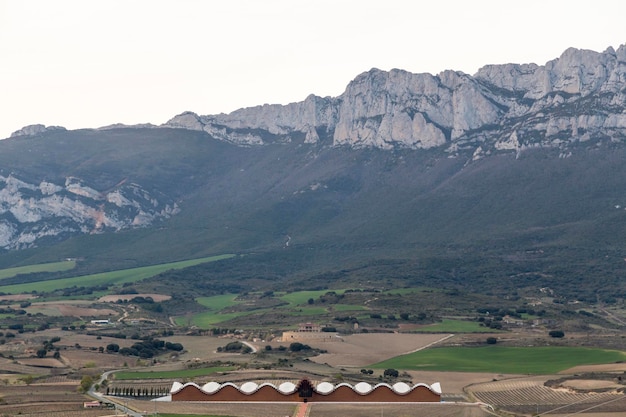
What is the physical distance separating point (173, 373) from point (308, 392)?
23.3 metres

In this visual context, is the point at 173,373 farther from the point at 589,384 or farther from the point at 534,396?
the point at 589,384

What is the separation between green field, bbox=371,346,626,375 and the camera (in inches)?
5458

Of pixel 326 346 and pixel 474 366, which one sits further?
pixel 326 346

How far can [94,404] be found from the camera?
4328 inches

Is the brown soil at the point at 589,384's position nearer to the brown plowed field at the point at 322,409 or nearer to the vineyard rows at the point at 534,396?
the vineyard rows at the point at 534,396

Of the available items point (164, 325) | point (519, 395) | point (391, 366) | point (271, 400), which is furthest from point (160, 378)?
point (164, 325)

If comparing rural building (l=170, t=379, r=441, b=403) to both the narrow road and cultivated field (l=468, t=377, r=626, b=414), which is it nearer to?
cultivated field (l=468, t=377, r=626, b=414)

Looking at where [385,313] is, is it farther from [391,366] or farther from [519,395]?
[519,395]

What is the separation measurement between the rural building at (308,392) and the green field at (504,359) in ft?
77.3

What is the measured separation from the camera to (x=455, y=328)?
179 m

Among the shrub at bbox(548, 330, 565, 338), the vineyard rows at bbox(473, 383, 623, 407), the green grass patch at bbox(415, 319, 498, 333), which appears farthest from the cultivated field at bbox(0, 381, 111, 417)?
the shrub at bbox(548, 330, 565, 338)

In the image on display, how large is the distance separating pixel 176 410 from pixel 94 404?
7.41 meters

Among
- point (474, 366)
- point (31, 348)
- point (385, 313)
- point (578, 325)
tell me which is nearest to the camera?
point (474, 366)

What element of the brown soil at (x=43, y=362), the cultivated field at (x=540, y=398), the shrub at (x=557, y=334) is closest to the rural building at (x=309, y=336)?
the shrub at (x=557, y=334)
